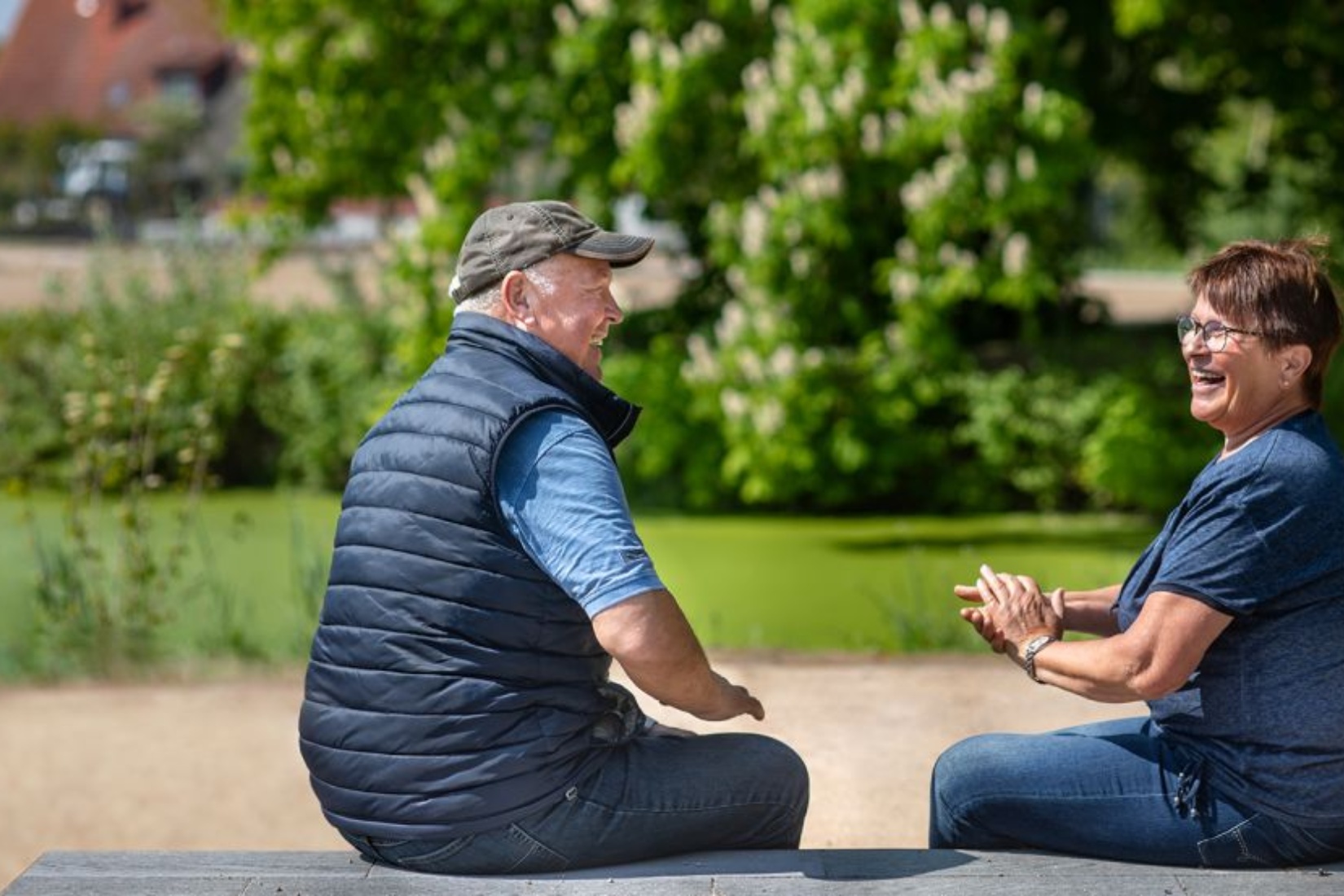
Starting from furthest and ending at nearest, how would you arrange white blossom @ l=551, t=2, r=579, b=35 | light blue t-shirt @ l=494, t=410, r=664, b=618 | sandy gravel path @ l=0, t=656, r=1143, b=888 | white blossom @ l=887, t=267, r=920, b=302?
white blossom @ l=551, t=2, r=579, b=35
white blossom @ l=887, t=267, r=920, b=302
sandy gravel path @ l=0, t=656, r=1143, b=888
light blue t-shirt @ l=494, t=410, r=664, b=618

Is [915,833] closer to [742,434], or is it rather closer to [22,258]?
[742,434]

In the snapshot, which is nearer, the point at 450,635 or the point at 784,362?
the point at 450,635

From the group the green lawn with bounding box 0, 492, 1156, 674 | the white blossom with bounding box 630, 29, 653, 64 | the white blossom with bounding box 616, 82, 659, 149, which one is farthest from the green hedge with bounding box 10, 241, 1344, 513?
the white blossom with bounding box 630, 29, 653, 64

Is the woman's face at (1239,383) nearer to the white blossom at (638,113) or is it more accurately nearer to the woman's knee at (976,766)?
the woman's knee at (976,766)

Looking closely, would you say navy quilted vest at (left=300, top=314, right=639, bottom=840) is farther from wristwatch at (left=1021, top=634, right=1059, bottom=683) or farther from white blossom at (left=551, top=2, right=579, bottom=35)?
white blossom at (left=551, top=2, right=579, bottom=35)

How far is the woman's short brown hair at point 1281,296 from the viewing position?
3041mm

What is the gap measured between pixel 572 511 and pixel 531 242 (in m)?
0.46

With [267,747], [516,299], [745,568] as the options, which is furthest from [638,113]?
[516,299]

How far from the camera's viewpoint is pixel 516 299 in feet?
10.4

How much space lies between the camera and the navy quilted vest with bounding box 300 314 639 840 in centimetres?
301

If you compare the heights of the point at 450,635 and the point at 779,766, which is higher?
the point at 450,635

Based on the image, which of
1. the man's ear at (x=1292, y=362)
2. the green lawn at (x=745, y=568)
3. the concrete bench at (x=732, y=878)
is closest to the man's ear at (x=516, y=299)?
the concrete bench at (x=732, y=878)

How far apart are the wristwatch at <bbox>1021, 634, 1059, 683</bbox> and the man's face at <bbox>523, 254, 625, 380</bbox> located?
→ 83 centimetres

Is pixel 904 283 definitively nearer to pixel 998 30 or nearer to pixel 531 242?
pixel 998 30
